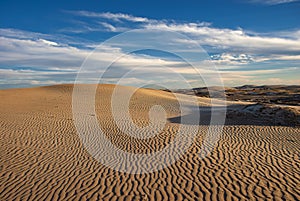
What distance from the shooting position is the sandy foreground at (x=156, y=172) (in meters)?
7.25

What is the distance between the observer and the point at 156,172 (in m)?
8.92

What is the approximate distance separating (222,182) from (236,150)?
3.82m

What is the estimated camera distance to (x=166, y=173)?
28.7 ft

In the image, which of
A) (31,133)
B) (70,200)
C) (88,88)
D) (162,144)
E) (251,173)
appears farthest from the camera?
(88,88)

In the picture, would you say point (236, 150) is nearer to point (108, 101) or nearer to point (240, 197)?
point (240, 197)

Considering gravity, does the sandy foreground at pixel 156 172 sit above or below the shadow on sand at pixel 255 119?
below

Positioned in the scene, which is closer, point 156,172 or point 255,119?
point 156,172

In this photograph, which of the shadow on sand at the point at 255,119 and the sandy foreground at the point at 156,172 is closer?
the sandy foreground at the point at 156,172

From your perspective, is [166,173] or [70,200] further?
[166,173]

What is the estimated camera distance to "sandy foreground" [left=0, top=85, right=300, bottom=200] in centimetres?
725

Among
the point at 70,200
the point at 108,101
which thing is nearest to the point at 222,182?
the point at 70,200

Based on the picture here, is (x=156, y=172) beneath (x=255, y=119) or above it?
beneath

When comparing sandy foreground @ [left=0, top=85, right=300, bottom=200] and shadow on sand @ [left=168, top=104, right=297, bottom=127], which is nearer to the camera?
sandy foreground @ [left=0, top=85, right=300, bottom=200]

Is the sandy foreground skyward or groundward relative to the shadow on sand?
groundward
